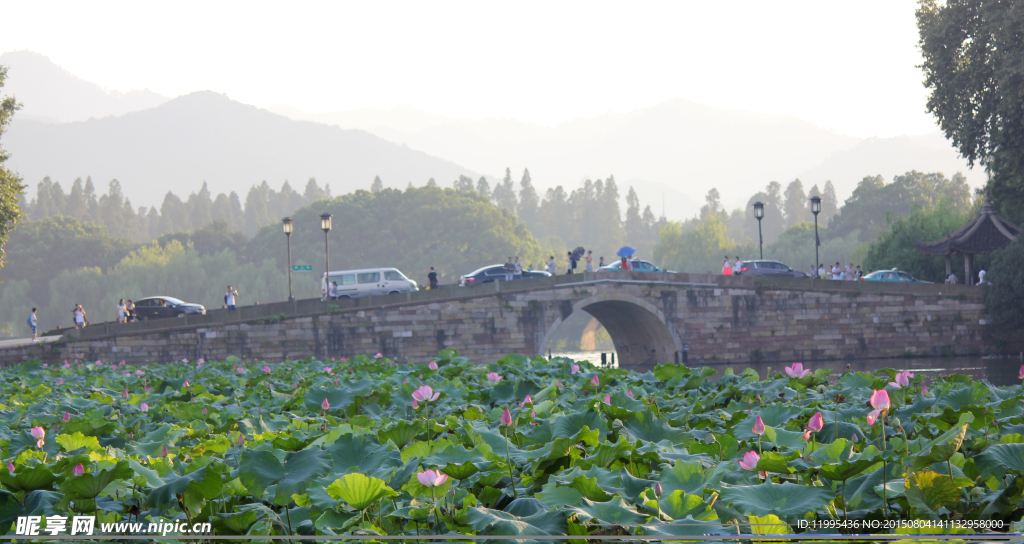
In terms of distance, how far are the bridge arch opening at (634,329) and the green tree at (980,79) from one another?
12.2 metres

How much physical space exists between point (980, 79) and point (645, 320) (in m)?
14.6

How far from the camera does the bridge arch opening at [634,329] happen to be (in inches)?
1190

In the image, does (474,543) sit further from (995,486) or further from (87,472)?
(995,486)

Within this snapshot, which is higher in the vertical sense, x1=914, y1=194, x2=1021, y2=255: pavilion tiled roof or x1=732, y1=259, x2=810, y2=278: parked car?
x1=914, y1=194, x2=1021, y2=255: pavilion tiled roof

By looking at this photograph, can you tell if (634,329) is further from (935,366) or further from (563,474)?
(563,474)

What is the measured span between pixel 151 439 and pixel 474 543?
271 cm

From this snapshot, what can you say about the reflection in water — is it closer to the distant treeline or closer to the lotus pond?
the lotus pond

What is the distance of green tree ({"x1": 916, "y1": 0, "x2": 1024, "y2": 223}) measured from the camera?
23562 mm

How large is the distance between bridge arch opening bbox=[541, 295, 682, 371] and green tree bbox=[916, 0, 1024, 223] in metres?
12.2

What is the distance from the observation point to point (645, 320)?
106 feet

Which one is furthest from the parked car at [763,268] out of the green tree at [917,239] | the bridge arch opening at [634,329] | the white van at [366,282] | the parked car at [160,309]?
the parked car at [160,309]

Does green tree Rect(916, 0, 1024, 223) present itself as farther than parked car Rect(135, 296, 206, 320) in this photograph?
No

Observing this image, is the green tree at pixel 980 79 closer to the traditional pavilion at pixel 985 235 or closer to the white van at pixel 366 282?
the traditional pavilion at pixel 985 235

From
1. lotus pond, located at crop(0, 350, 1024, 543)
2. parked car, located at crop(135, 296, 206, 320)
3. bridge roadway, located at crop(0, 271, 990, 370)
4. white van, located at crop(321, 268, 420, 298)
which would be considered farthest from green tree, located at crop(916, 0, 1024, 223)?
parked car, located at crop(135, 296, 206, 320)
